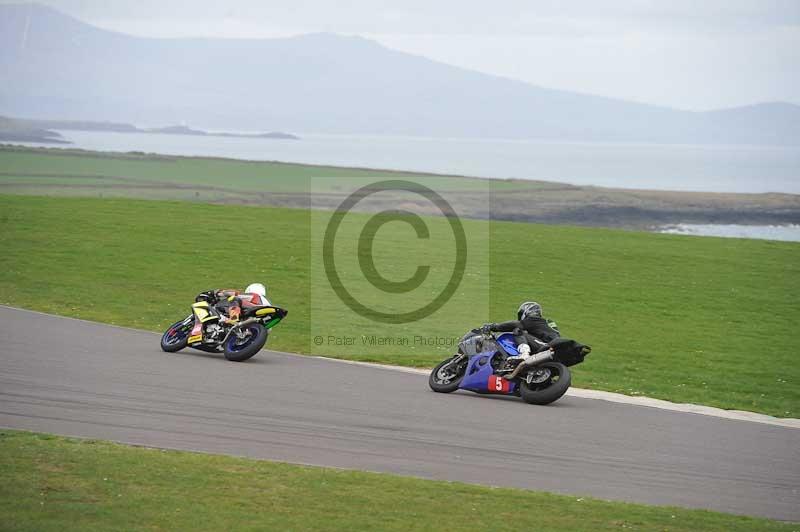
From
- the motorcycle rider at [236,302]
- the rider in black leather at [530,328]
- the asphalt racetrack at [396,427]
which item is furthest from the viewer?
the motorcycle rider at [236,302]

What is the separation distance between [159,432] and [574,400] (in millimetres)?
8173

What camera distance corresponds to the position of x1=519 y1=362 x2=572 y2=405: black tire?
1844 cm

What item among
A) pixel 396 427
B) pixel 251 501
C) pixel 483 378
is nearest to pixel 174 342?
pixel 483 378

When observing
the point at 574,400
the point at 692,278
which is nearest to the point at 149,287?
the point at 574,400

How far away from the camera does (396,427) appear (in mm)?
16031

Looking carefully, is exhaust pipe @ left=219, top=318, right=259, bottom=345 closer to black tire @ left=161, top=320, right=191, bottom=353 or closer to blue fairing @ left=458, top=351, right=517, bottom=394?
black tire @ left=161, top=320, right=191, bottom=353

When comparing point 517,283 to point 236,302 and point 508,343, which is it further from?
point 508,343

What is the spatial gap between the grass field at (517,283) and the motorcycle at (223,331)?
3.02 m

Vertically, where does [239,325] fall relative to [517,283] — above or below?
below

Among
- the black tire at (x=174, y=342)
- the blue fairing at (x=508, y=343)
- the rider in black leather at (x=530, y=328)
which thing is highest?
the rider in black leather at (x=530, y=328)

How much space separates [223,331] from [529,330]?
→ 245 inches

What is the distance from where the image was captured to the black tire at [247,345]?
69.7 ft
